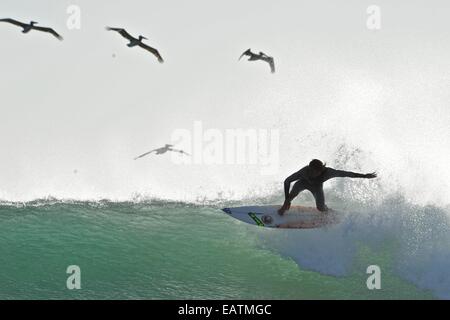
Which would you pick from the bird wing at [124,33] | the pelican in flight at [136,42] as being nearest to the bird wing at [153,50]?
the pelican in flight at [136,42]

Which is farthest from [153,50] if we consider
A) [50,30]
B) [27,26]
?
[27,26]

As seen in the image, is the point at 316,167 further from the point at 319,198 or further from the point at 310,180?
the point at 319,198

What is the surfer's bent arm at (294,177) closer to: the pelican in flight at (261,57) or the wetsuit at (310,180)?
the wetsuit at (310,180)

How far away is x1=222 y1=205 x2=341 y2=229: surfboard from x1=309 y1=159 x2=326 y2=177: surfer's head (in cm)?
143

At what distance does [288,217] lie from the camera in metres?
9.82

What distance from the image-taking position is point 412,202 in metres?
10.9

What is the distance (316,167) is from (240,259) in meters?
3.27

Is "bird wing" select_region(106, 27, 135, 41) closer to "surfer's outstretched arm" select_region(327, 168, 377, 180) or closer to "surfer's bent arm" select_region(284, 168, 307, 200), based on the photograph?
"surfer's bent arm" select_region(284, 168, 307, 200)

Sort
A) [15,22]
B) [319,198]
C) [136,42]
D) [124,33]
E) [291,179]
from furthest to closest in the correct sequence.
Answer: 1. [136,42]
2. [124,33]
3. [15,22]
4. [319,198]
5. [291,179]

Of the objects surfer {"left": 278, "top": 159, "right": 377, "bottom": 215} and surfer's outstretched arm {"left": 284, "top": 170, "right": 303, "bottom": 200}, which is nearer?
surfer {"left": 278, "top": 159, "right": 377, "bottom": 215}

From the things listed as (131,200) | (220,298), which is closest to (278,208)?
(220,298)

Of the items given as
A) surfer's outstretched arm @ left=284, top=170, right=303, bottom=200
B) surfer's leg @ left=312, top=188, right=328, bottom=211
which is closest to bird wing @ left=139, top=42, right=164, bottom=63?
surfer's outstretched arm @ left=284, top=170, right=303, bottom=200

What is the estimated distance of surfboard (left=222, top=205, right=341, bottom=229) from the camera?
31.5 ft

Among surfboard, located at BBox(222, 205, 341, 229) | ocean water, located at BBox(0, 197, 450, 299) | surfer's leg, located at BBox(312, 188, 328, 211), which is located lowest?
ocean water, located at BBox(0, 197, 450, 299)
